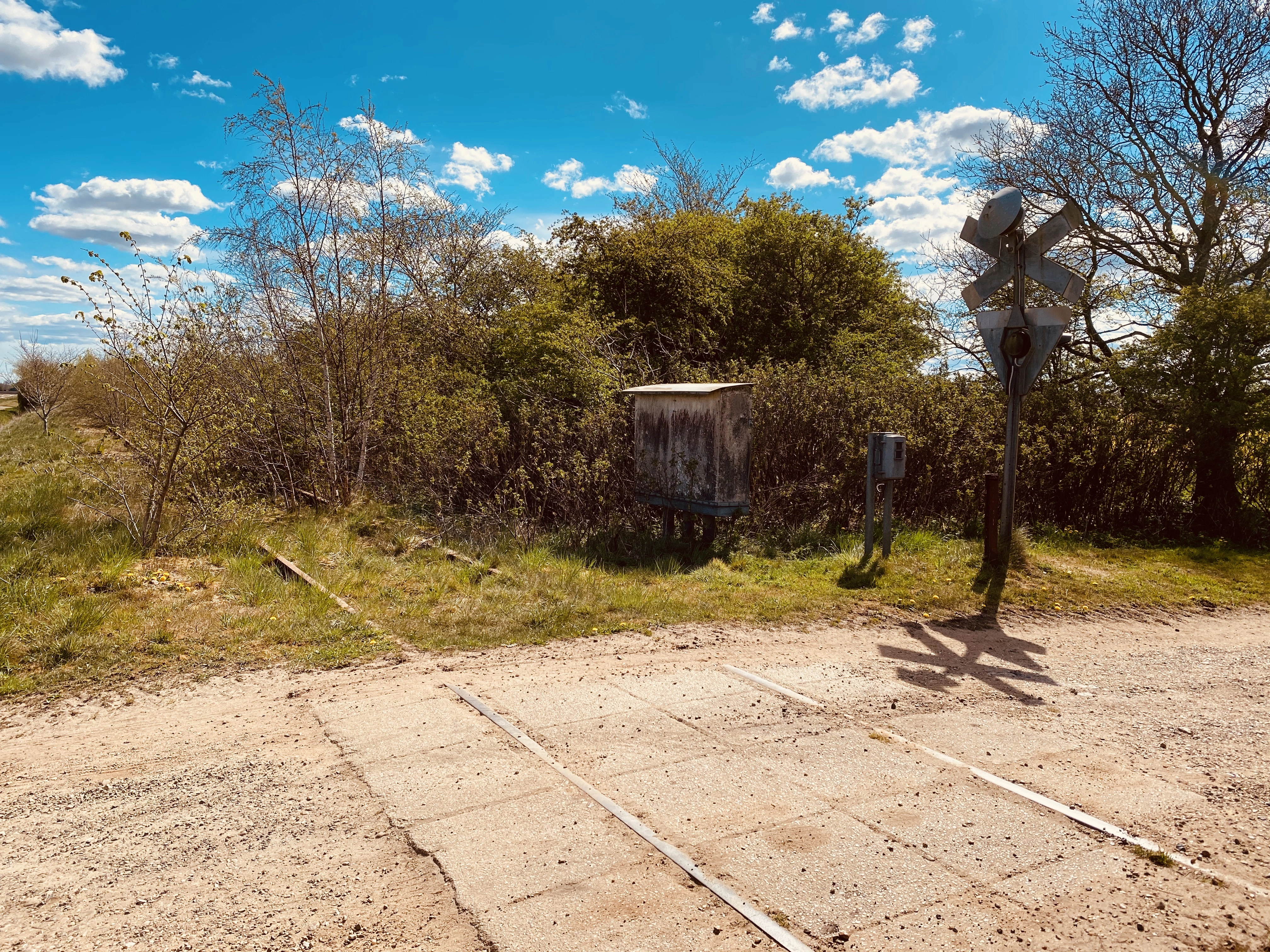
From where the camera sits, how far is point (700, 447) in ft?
29.8

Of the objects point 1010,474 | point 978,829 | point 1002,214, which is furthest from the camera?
point 1010,474

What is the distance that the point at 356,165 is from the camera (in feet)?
37.9

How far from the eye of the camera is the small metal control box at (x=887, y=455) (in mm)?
8312

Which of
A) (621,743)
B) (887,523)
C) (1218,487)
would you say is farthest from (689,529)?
(1218,487)

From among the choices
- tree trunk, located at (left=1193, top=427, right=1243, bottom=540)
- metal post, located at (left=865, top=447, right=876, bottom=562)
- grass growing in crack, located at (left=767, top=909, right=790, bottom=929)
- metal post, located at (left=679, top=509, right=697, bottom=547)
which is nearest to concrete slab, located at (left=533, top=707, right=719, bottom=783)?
grass growing in crack, located at (left=767, top=909, right=790, bottom=929)

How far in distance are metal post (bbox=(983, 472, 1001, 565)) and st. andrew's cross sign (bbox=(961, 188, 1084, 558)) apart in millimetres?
159

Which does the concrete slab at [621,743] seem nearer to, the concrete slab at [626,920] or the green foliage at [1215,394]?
the concrete slab at [626,920]

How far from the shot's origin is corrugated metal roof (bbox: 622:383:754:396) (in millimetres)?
8820

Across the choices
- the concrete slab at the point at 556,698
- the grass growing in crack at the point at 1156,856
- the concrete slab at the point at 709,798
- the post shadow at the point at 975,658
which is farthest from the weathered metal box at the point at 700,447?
the grass growing in crack at the point at 1156,856

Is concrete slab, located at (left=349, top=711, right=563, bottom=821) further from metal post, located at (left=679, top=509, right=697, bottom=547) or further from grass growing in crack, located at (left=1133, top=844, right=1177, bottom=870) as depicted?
metal post, located at (left=679, top=509, right=697, bottom=547)

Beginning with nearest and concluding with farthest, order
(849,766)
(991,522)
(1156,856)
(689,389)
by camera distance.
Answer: (1156,856) → (849,766) → (991,522) → (689,389)

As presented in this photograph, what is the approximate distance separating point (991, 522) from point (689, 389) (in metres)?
3.53

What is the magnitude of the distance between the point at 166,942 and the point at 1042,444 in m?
10.8

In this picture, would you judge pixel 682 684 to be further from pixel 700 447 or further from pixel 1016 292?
pixel 1016 292
